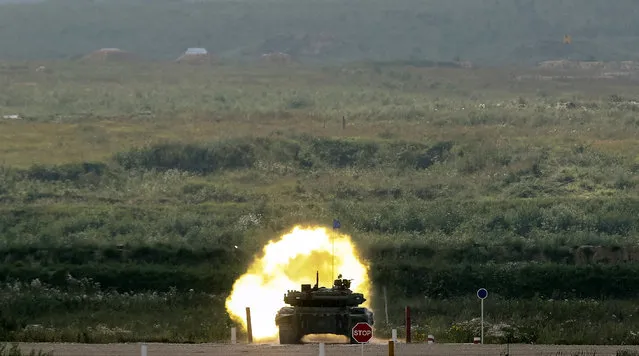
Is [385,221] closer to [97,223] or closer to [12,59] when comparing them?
[97,223]

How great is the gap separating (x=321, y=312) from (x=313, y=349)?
5.72ft

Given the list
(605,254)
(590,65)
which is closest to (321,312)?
(605,254)

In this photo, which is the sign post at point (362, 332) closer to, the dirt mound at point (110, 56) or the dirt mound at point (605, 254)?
the dirt mound at point (605, 254)

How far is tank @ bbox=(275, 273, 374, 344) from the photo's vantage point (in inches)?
1857

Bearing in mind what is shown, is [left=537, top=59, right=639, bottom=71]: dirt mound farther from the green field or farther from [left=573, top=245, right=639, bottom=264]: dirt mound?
[left=573, top=245, right=639, bottom=264]: dirt mound

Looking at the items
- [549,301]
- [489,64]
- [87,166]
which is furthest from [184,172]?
[489,64]

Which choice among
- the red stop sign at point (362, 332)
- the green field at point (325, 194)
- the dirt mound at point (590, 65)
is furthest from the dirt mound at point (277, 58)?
the red stop sign at point (362, 332)

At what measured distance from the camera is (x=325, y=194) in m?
91.3

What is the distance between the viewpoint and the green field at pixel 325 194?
58.0 meters

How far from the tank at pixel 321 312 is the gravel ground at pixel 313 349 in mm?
493

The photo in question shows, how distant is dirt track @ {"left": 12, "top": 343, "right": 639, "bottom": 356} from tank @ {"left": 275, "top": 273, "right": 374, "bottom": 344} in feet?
1.62

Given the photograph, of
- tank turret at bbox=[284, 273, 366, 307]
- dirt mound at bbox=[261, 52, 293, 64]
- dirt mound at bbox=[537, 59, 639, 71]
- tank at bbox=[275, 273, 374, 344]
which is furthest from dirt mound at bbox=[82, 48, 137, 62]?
tank turret at bbox=[284, 273, 366, 307]

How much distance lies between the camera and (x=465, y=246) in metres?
72.2

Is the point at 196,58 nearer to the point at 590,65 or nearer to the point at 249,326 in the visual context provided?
the point at 590,65
